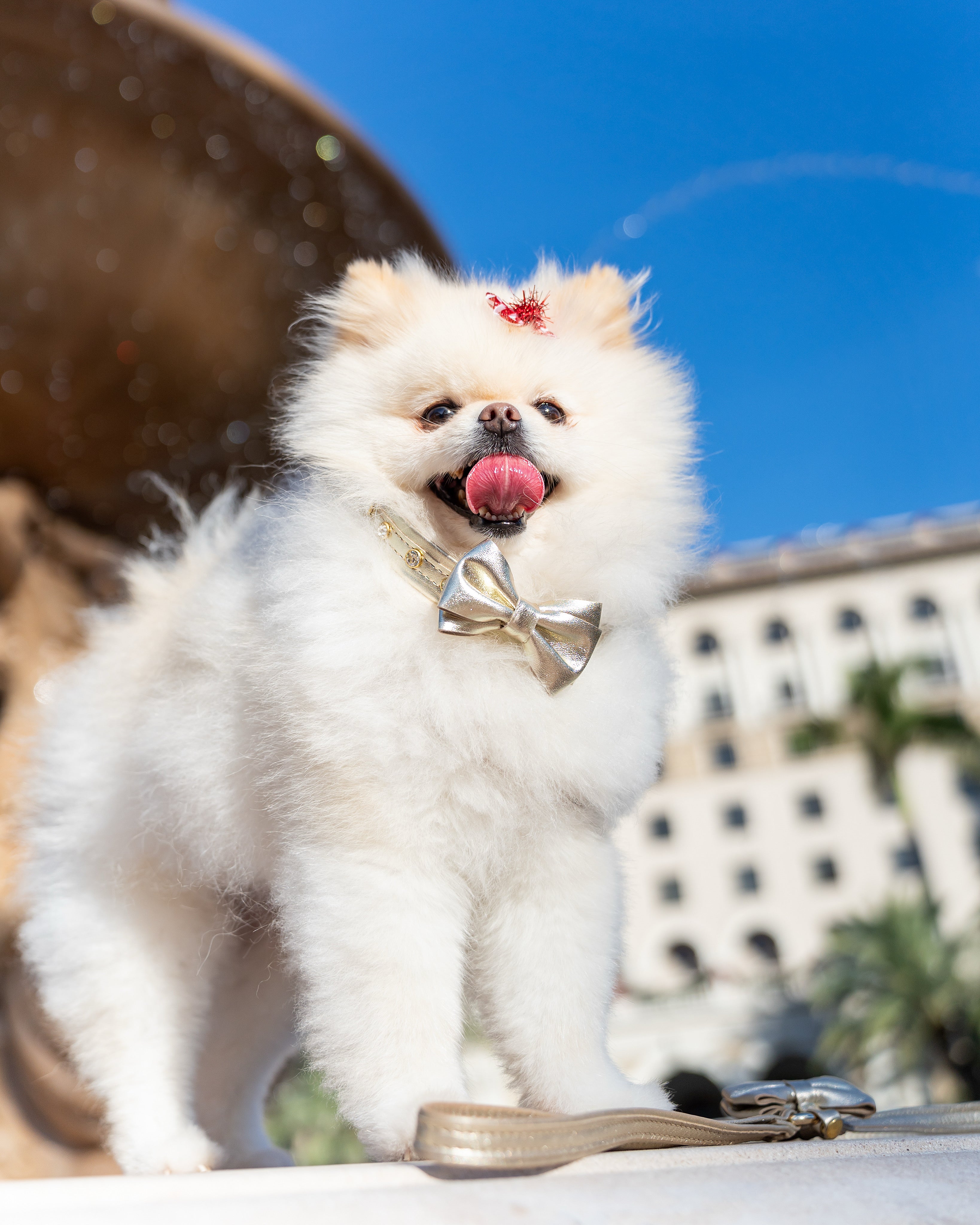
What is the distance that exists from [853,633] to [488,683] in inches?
1427

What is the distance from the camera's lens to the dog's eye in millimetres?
1667

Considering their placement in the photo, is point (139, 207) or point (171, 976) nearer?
point (171, 976)

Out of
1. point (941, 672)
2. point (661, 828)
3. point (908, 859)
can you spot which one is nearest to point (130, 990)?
point (908, 859)

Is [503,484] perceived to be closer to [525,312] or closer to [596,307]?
[525,312]

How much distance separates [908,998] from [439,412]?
23.9 metres

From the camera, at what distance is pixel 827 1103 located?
167 centimetres

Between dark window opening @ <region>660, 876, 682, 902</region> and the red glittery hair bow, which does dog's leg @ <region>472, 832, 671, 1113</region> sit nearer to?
the red glittery hair bow

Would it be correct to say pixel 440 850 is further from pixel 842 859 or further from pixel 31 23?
pixel 842 859

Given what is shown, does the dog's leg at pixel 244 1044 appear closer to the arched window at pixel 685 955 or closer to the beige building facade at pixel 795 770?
the beige building facade at pixel 795 770

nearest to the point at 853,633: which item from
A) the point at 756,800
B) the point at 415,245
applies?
the point at 756,800

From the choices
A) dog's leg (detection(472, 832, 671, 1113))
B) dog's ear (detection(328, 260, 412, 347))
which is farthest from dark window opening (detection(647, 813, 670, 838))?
dog's ear (detection(328, 260, 412, 347))

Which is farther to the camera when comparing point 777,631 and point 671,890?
point 777,631

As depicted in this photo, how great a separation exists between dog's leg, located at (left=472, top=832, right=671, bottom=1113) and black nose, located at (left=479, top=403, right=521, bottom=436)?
2.27 feet

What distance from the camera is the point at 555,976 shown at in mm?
1553
